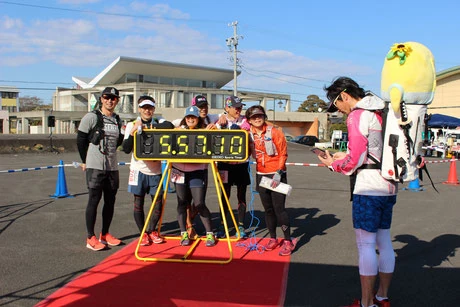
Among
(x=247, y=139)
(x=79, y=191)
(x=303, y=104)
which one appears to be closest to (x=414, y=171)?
(x=247, y=139)

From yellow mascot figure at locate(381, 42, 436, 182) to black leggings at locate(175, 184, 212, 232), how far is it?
2747 millimetres

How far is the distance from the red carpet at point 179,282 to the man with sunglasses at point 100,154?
594mm

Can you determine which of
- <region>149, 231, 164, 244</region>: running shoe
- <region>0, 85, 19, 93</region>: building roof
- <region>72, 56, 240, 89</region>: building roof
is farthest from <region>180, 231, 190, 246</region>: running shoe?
<region>0, 85, 19, 93</region>: building roof

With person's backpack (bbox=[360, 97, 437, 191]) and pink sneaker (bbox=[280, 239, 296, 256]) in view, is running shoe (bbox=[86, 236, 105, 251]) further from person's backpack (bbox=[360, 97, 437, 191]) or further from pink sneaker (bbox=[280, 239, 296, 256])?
person's backpack (bbox=[360, 97, 437, 191])

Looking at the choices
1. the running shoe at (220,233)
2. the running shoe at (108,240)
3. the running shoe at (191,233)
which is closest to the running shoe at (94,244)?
the running shoe at (108,240)

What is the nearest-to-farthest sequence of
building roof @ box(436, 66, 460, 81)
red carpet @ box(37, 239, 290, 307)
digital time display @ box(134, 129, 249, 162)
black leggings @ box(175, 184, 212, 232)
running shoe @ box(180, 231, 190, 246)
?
red carpet @ box(37, 239, 290, 307)
digital time display @ box(134, 129, 249, 162)
black leggings @ box(175, 184, 212, 232)
running shoe @ box(180, 231, 190, 246)
building roof @ box(436, 66, 460, 81)

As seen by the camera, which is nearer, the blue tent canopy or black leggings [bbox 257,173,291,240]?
black leggings [bbox 257,173,291,240]

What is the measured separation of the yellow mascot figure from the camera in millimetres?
3398

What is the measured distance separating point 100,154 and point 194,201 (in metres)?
1.38

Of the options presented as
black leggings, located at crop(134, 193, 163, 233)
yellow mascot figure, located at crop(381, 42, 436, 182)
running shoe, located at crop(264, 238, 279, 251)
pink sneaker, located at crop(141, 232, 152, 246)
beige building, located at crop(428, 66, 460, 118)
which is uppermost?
beige building, located at crop(428, 66, 460, 118)

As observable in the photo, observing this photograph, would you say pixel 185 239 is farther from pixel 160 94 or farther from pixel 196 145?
pixel 160 94

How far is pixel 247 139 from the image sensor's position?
17.2 feet

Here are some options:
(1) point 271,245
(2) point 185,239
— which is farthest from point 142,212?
(1) point 271,245

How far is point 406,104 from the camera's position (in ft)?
11.4
